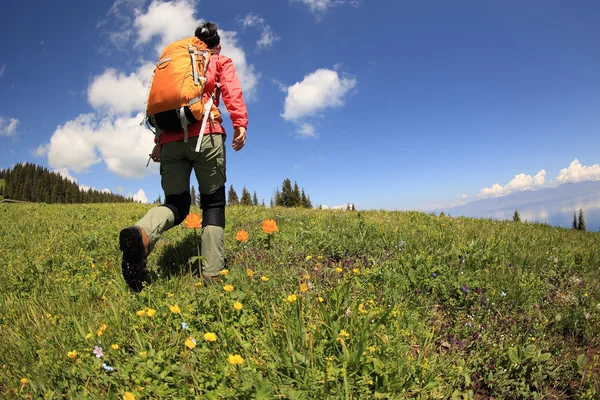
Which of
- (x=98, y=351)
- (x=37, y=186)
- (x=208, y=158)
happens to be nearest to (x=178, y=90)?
(x=208, y=158)

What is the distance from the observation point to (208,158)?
3850 millimetres

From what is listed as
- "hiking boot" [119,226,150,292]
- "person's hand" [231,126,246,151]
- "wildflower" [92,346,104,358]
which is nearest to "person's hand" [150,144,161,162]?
"person's hand" [231,126,246,151]

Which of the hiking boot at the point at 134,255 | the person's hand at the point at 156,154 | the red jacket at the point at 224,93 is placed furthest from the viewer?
the person's hand at the point at 156,154

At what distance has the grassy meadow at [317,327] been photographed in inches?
76.2

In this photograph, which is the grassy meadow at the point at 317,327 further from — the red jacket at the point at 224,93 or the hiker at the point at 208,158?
the red jacket at the point at 224,93

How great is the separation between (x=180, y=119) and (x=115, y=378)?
2.57 meters

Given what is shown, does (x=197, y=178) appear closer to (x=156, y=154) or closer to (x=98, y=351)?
(x=156, y=154)

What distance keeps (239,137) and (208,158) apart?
1.53 ft

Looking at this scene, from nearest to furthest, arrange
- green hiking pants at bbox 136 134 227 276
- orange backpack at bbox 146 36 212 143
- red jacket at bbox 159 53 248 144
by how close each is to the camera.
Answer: orange backpack at bbox 146 36 212 143
green hiking pants at bbox 136 134 227 276
red jacket at bbox 159 53 248 144

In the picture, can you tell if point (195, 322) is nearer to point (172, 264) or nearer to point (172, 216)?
point (172, 216)

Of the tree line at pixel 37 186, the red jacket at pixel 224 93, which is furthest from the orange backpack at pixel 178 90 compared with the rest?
the tree line at pixel 37 186

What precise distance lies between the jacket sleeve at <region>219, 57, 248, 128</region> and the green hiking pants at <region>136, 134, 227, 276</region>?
0.32 meters

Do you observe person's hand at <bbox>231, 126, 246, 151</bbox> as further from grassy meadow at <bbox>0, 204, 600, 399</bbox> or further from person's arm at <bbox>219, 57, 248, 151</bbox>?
grassy meadow at <bbox>0, 204, 600, 399</bbox>

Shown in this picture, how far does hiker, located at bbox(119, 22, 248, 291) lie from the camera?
369 centimetres
